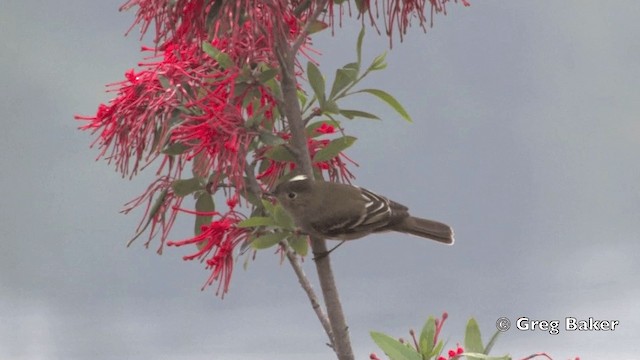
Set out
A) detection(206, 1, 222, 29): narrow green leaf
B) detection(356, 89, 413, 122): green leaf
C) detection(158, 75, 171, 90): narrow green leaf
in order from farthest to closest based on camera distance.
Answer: detection(356, 89, 413, 122): green leaf, detection(158, 75, 171, 90): narrow green leaf, detection(206, 1, 222, 29): narrow green leaf

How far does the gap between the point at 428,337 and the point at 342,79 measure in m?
0.88

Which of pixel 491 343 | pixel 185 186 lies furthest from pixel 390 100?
pixel 491 343

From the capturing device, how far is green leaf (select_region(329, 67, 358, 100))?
301 centimetres

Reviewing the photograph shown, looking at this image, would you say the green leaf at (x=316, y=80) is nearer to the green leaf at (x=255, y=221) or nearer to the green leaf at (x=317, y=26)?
the green leaf at (x=317, y=26)

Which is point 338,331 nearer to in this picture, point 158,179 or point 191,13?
point 158,179

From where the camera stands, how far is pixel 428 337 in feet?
9.93

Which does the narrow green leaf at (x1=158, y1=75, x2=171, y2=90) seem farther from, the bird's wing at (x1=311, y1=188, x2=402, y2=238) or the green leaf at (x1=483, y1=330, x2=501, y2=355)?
the green leaf at (x1=483, y1=330, x2=501, y2=355)

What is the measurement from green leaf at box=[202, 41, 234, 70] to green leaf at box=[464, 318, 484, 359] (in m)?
1.15

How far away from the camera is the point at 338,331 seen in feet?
9.85

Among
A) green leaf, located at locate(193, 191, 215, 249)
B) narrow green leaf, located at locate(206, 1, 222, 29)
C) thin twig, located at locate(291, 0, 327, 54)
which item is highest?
thin twig, located at locate(291, 0, 327, 54)

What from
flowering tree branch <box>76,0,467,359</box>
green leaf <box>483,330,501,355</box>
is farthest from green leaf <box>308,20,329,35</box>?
green leaf <box>483,330,501,355</box>

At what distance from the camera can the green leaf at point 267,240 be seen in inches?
113

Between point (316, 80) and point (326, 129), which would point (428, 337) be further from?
point (316, 80)

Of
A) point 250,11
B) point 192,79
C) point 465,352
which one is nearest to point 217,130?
point 192,79
